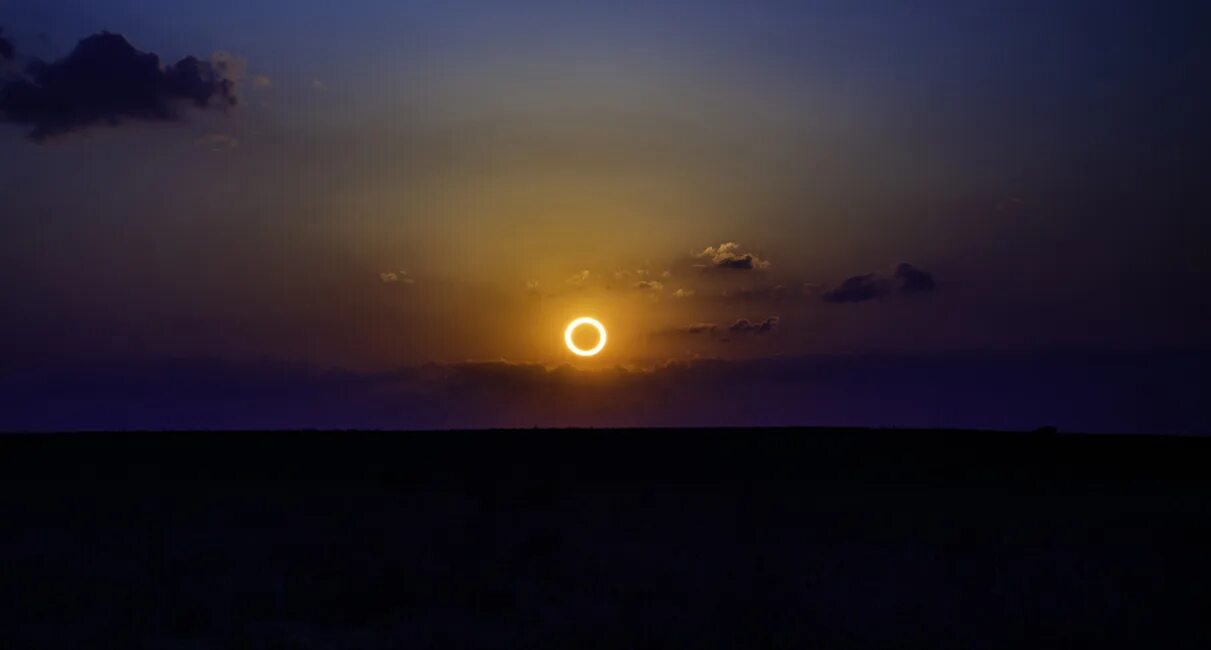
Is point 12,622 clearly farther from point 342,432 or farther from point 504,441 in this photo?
point 342,432

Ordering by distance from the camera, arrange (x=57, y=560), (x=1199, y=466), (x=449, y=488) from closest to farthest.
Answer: (x=57, y=560) → (x=449, y=488) → (x=1199, y=466)

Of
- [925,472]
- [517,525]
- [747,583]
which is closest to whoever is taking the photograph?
[747,583]

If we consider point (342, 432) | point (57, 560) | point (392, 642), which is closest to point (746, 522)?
point (392, 642)

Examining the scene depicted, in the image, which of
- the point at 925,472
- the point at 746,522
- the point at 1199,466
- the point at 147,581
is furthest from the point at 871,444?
the point at 147,581

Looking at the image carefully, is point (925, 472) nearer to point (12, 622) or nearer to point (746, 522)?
point (746, 522)

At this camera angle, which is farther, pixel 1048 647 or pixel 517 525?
pixel 517 525

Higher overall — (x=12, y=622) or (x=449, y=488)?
(x=449, y=488)

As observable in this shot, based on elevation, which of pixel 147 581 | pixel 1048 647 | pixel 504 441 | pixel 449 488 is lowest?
pixel 1048 647
